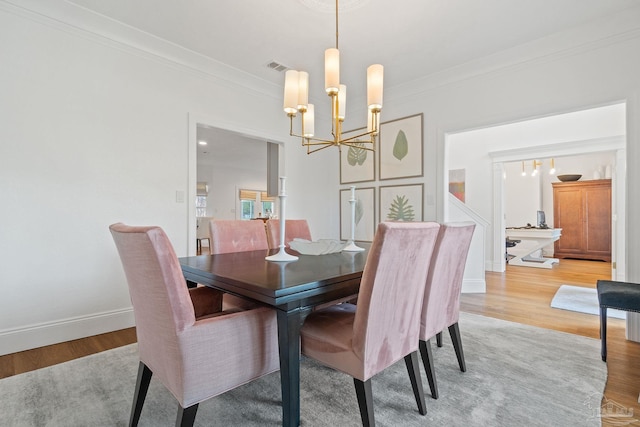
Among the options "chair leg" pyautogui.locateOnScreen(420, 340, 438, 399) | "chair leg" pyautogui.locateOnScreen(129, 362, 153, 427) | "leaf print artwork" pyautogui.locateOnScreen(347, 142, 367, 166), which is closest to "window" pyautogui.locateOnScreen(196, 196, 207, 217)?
"leaf print artwork" pyautogui.locateOnScreen(347, 142, 367, 166)

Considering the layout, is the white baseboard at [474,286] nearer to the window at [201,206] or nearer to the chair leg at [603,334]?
the chair leg at [603,334]

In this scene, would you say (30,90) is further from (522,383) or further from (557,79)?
(557,79)

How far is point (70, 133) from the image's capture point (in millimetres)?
2402

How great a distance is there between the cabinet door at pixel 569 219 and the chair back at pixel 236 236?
7866mm

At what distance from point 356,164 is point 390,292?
3.23m

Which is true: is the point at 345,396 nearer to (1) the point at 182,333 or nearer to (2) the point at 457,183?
(1) the point at 182,333

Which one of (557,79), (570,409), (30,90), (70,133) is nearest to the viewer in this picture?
(570,409)

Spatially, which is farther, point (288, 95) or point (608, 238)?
point (608, 238)

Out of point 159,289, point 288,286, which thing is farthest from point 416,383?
point 159,289

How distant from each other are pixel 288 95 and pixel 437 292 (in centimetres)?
156

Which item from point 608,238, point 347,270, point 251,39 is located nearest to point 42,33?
point 251,39

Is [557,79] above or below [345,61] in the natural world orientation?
below

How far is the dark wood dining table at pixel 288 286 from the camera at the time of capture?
1.16 meters

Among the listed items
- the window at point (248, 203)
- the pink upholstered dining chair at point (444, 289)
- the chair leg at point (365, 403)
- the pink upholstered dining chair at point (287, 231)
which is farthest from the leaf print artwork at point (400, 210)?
the window at point (248, 203)
